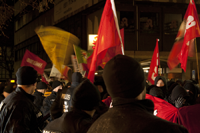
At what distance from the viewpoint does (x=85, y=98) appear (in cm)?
304

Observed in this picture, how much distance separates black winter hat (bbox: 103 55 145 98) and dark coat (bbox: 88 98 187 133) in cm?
6

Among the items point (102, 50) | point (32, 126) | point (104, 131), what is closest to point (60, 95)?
point (102, 50)

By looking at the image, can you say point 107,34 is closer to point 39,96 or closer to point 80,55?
point 39,96

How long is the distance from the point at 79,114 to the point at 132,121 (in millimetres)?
1411

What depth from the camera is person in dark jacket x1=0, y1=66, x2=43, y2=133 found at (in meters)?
3.10

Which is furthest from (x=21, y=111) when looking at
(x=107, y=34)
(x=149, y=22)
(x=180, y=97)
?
(x=149, y=22)

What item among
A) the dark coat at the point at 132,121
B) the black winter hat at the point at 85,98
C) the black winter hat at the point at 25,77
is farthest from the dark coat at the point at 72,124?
the black winter hat at the point at 25,77

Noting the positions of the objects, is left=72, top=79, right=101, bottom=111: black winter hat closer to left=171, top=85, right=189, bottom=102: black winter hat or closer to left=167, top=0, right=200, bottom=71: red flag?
left=171, top=85, right=189, bottom=102: black winter hat

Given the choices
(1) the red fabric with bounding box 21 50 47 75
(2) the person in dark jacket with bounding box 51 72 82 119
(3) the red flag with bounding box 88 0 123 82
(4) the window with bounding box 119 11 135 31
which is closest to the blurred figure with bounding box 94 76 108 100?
(2) the person in dark jacket with bounding box 51 72 82 119

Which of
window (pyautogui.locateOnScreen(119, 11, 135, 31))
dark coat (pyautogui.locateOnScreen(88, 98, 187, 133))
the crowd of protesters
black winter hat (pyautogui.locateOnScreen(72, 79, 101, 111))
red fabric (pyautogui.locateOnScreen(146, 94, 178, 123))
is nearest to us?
dark coat (pyautogui.locateOnScreen(88, 98, 187, 133))

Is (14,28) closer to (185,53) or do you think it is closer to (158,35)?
(158,35)

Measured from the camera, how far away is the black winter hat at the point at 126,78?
163 cm

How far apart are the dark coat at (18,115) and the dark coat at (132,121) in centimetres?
166

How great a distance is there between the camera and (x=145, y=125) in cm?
142
